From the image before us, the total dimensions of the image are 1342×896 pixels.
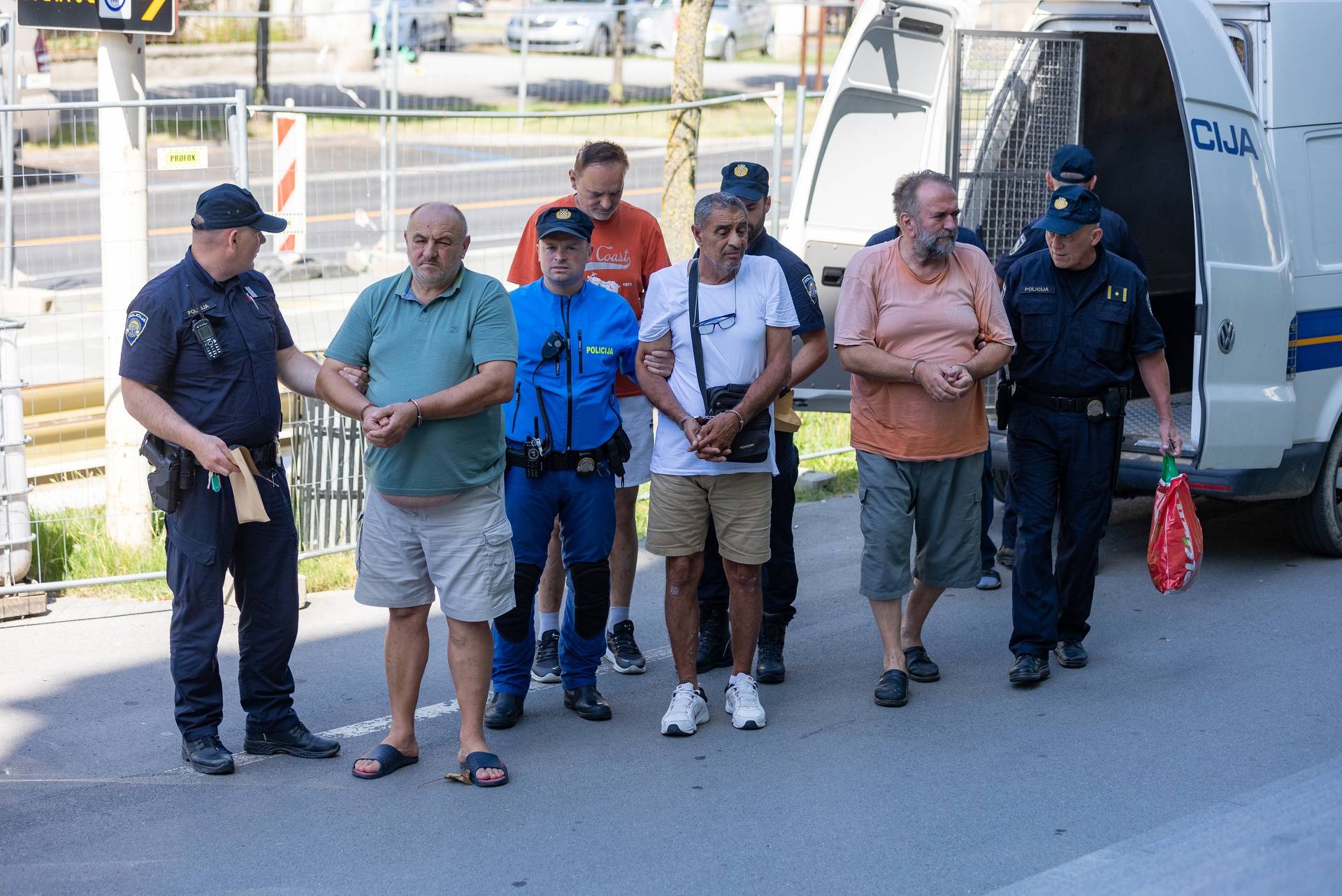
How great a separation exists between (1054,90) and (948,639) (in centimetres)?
352

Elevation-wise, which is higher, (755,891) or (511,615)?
(511,615)

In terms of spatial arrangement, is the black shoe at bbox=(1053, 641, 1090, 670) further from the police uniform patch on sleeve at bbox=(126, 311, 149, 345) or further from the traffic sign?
the traffic sign

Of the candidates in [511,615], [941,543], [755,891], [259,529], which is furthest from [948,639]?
[259,529]

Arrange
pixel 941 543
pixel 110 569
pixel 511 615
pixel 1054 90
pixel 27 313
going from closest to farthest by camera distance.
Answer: pixel 511 615
pixel 941 543
pixel 110 569
pixel 1054 90
pixel 27 313

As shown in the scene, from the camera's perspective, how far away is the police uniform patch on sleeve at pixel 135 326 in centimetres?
467

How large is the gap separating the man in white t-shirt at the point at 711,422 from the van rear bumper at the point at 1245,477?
2.26m

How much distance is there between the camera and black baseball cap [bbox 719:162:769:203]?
5.64 metres

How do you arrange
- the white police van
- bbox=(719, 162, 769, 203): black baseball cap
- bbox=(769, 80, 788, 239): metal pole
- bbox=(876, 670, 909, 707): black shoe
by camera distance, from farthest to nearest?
bbox=(769, 80, 788, 239): metal pole < the white police van < bbox=(719, 162, 769, 203): black baseball cap < bbox=(876, 670, 909, 707): black shoe

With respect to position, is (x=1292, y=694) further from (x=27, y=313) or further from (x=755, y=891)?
(x=27, y=313)

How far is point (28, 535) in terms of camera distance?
653cm

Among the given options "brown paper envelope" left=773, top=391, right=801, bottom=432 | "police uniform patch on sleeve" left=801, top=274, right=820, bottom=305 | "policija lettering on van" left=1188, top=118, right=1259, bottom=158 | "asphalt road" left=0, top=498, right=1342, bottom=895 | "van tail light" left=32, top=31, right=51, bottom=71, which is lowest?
"asphalt road" left=0, top=498, right=1342, bottom=895

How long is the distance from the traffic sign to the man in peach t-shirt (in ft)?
11.0

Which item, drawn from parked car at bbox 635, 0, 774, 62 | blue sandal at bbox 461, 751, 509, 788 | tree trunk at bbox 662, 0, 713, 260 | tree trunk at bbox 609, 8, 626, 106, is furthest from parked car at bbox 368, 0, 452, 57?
blue sandal at bbox 461, 751, 509, 788

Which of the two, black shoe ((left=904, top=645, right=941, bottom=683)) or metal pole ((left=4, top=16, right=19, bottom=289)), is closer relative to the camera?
black shoe ((left=904, top=645, right=941, bottom=683))
